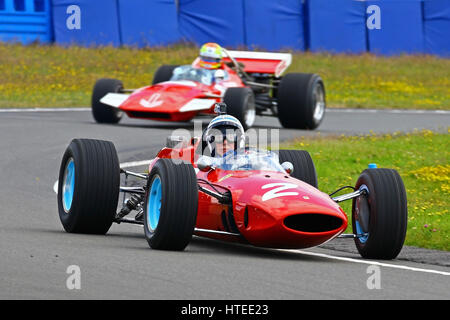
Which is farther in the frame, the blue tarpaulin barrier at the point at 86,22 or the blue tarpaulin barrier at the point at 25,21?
the blue tarpaulin barrier at the point at 86,22

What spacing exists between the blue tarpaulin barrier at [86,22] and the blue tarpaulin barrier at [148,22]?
0.97 feet

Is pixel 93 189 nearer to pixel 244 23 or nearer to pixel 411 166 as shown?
pixel 411 166

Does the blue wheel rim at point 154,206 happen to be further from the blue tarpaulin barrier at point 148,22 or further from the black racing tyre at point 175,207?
the blue tarpaulin barrier at point 148,22

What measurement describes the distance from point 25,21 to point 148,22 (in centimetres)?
393

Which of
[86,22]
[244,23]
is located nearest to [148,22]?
[86,22]

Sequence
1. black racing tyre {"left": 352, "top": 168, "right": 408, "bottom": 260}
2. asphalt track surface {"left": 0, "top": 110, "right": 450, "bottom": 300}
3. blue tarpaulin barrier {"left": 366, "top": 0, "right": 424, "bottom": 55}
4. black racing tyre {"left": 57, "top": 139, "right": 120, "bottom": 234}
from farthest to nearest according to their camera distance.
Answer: blue tarpaulin barrier {"left": 366, "top": 0, "right": 424, "bottom": 55} → black racing tyre {"left": 57, "top": 139, "right": 120, "bottom": 234} → black racing tyre {"left": 352, "top": 168, "right": 408, "bottom": 260} → asphalt track surface {"left": 0, "top": 110, "right": 450, "bottom": 300}

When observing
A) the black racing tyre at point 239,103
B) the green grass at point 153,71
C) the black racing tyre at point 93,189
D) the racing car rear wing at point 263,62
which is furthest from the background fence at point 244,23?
the black racing tyre at point 93,189

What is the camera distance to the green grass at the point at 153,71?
100 ft

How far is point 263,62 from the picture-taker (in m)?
24.4

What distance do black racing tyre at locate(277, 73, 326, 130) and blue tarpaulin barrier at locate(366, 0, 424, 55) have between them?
12491 millimetres

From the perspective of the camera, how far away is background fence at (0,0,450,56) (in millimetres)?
32594

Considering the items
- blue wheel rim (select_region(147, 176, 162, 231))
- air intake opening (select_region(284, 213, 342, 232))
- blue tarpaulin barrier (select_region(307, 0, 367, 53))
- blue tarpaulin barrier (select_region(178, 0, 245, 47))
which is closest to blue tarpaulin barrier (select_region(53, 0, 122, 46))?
blue tarpaulin barrier (select_region(178, 0, 245, 47))

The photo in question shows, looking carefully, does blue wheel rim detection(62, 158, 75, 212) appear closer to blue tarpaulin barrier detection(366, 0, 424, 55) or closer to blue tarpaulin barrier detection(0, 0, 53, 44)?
blue tarpaulin barrier detection(0, 0, 53, 44)
